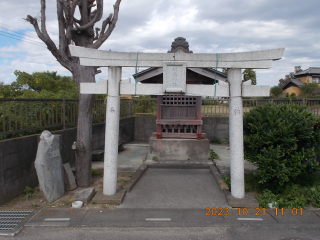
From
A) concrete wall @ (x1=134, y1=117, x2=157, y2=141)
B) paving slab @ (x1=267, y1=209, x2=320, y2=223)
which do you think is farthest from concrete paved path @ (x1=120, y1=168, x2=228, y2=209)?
concrete wall @ (x1=134, y1=117, x2=157, y2=141)

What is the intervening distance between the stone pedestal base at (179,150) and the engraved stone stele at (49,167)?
3.96 m

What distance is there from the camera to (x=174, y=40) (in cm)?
912

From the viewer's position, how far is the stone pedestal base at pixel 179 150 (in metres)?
8.81

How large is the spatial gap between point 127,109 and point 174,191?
26.0 feet

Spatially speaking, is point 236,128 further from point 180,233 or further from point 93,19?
point 93,19

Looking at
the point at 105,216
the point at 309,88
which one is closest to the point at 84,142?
the point at 105,216

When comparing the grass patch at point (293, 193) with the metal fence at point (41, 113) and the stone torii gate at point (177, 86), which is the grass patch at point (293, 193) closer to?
the stone torii gate at point (177, 86)

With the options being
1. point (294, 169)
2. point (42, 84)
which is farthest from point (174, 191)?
point (42, 84)

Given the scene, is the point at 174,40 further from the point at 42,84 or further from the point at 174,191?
the point at 42,84

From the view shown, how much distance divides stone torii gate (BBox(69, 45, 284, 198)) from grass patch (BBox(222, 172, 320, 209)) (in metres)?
0.58

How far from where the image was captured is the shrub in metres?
5.20

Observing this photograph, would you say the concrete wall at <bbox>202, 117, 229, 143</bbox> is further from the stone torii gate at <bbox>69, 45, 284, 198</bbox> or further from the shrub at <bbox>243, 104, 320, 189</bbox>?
the stone torii gate at <bbox>69, 45, 284, 198</bbox>

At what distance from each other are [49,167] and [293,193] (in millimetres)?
5154

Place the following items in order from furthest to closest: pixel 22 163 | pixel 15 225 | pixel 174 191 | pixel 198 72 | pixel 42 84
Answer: pixel 42 84, pixel 198 72, pixel 174 191, pixel 22 163, pixel 15 225
